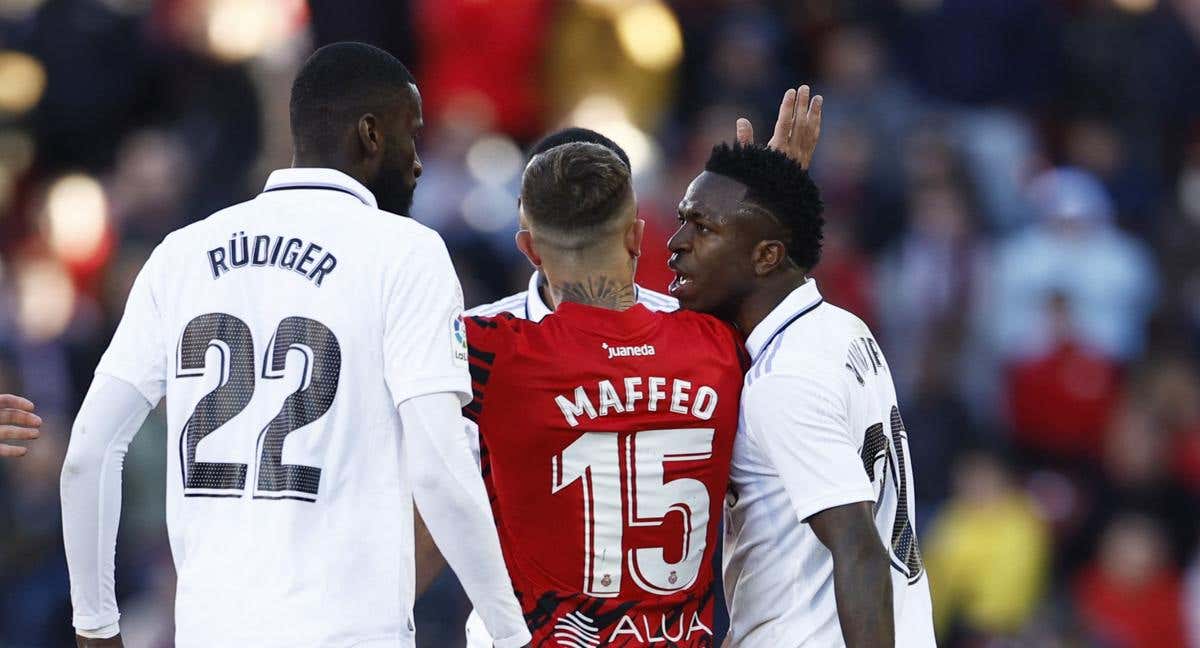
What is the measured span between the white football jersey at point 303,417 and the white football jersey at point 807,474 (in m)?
0.89

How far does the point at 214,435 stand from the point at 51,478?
6.66 m

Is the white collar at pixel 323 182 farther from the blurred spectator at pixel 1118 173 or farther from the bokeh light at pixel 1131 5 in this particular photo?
the bokeh light at pixel 1131 5

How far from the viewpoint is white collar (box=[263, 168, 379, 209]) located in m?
4.61

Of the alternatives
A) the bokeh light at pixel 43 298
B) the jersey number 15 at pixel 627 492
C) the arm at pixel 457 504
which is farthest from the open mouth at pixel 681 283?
the bokeh light at pixel 43 298

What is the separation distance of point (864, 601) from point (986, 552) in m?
6.25

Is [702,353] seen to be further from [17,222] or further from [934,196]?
[17,222]

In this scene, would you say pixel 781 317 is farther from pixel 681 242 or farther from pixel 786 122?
pixel 786 122

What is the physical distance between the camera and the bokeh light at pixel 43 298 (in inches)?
452

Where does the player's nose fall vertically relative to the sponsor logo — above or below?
above

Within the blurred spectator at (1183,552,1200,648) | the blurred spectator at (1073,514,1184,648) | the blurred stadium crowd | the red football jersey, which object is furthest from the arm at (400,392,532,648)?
the blurred spectator at (1183,552,1200,648)

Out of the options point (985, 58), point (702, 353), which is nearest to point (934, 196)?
point (985, 58)

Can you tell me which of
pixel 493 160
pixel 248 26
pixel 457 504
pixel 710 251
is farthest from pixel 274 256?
pixel 248 26

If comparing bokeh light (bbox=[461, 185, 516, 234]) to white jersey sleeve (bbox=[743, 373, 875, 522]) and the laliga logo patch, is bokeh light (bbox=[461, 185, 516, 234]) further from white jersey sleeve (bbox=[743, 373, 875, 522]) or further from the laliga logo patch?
the laliga logo patch

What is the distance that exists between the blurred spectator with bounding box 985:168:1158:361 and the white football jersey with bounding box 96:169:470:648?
25.3 feet
